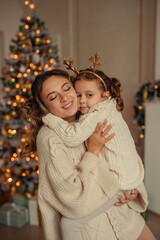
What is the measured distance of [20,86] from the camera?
8.52ft

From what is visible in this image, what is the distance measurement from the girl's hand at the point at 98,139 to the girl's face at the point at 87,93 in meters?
0.17

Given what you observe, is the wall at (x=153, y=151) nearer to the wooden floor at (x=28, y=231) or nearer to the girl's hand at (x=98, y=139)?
the wooden floor at (x=28, y=231)

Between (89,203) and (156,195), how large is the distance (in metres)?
1.87

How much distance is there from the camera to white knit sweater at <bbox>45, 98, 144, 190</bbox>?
45.3 inches

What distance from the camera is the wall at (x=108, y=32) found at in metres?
1.72

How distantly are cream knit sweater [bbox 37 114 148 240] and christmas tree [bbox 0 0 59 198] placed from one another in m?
1.58

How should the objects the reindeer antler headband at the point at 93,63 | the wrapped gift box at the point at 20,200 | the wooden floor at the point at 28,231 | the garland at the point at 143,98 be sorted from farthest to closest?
1. the wrapped gift box at the point at 20,200
2. the garland at the point at 143,98
3. the wooden floor at the point at 28,231
4. the reindeer antler headband at the point at 93,63

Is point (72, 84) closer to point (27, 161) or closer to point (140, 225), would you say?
point (140, 225)

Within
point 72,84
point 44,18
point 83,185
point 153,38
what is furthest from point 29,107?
point 44,18

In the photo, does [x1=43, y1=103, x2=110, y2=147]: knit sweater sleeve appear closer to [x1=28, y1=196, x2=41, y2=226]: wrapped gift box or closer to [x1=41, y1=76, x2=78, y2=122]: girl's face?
[x1=41, y1=76, x2=78, y2=122]: girl's face

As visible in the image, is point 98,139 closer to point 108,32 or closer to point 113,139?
point 113,139

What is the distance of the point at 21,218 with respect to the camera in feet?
8.83

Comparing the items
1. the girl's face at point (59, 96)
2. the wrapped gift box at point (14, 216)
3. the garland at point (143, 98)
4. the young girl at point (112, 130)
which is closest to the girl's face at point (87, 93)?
the young girl at point (112, 130)

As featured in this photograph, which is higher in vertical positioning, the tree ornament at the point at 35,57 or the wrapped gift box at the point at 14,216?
the tree ornament at the point at 35,57
